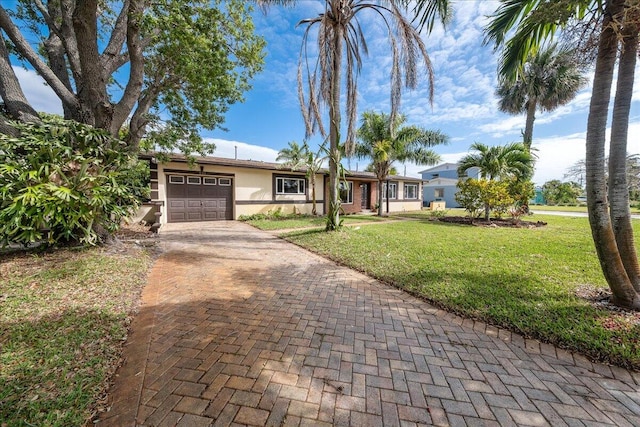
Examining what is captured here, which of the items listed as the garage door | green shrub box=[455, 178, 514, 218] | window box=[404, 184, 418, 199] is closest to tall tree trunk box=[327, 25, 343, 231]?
the garage door

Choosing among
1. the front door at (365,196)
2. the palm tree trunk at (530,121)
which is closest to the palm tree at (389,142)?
the front door at (365,196)

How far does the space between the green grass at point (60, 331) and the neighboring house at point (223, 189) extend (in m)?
6.28

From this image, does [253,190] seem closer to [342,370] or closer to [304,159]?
[304,159]

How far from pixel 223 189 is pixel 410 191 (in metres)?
15.9

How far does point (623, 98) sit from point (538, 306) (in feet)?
9.70

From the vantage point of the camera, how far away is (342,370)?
7.50ft

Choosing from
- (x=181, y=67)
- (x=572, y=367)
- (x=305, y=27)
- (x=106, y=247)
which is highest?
(x=305, y=27)

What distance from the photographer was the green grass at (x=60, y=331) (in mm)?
1825

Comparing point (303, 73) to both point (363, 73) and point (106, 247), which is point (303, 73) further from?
point (106, 247)

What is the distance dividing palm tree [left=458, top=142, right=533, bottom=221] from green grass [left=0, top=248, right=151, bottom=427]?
45.2 ft

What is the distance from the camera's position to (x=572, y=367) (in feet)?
7.77

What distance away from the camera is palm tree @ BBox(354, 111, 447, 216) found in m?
14.3

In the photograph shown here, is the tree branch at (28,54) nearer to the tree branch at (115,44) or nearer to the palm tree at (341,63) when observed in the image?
Result: the tree branch at (115,44)

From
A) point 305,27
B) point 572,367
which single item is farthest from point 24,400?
point 305,27
